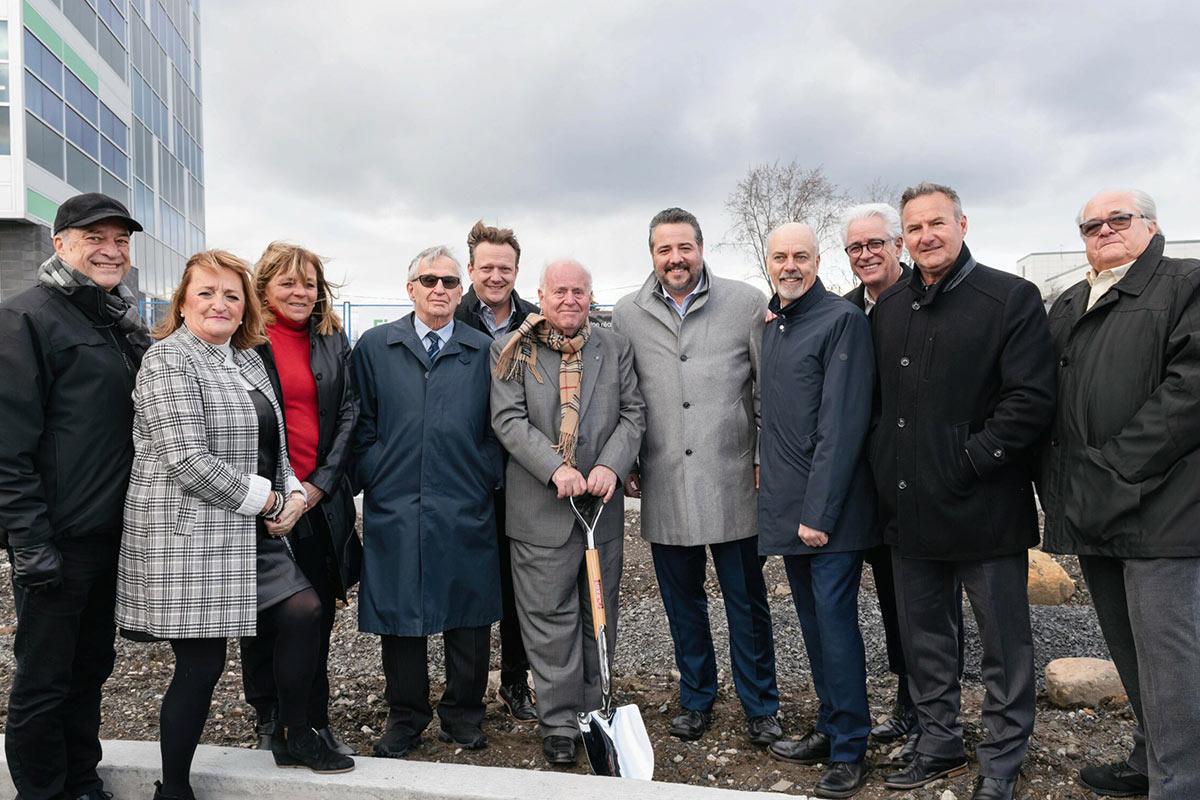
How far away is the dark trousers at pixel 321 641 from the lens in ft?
12.7

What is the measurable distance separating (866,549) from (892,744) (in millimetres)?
924

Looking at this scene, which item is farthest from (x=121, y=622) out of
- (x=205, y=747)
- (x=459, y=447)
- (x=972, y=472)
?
(x=972, y=472)

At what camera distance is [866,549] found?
383 cm

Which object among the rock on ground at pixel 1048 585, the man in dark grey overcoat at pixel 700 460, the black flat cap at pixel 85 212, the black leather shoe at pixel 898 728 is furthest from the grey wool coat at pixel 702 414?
the rock on ground at pixel 1048 585

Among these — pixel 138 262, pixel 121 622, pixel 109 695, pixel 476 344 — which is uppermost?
pixel 138 262

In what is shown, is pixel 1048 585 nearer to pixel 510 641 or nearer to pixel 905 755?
pixel 905 755

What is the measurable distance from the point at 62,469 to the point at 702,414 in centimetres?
254

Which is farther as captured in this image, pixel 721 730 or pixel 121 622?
pixel 721 730

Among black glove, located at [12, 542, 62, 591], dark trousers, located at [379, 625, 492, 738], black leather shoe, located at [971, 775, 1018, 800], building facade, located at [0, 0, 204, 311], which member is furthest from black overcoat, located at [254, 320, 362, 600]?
building facade, located at [0, 0, 204, 311]

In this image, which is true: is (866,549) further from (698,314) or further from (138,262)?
(138,262)

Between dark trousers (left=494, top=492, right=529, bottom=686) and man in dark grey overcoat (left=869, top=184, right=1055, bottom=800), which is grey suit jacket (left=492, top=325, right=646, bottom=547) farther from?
man in dark grey overcoat (left=869, top=184, right=1055, bottom=800)

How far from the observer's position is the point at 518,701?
15.3ft

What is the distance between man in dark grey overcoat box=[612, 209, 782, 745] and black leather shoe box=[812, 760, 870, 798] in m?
0.49

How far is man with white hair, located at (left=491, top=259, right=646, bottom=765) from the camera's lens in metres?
4.07
